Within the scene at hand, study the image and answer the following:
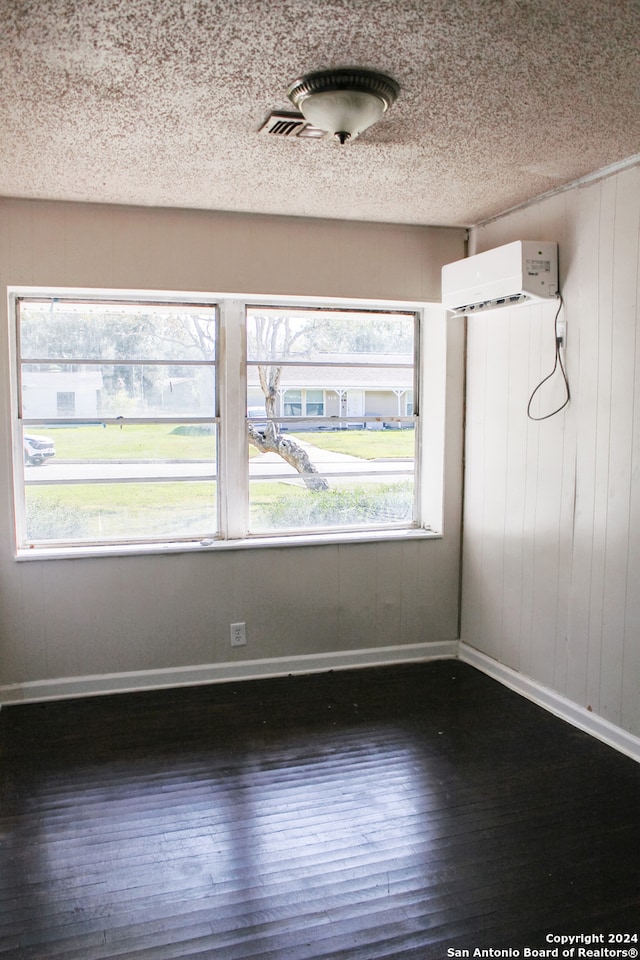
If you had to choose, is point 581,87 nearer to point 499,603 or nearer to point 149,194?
point 149,194

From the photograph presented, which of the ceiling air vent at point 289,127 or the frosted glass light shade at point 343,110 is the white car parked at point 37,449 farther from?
the frosted glass light shade at point 343,110

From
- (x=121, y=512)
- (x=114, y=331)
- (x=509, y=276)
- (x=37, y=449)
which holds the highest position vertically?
(x=509, y=276)

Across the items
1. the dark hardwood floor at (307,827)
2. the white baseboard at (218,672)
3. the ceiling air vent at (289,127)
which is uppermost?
the ceiling air vent at (289,127)

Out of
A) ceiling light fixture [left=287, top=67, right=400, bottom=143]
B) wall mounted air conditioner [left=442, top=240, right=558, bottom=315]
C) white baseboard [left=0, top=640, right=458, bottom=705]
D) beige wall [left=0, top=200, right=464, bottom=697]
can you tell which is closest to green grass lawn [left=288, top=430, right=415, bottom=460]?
beige wall [left=0, top=200, right=464, bottom=697]

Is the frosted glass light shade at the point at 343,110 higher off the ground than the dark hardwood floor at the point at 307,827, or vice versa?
the frosted glass light shade at the point at 343,110

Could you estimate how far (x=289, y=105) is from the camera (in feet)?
7.60

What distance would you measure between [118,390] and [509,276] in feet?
6.78

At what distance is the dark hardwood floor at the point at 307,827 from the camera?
2.00m

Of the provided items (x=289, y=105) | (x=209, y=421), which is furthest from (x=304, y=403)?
(x=289, y=105)

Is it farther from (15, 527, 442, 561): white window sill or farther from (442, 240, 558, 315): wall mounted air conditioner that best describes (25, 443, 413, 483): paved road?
(442, 240, 558, 315): wall mounted air conditioner

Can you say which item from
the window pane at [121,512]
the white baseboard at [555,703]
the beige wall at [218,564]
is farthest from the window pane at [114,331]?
the white baseboard at [555,703]

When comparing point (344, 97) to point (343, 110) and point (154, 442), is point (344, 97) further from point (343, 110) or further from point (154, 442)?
point (154, 442)

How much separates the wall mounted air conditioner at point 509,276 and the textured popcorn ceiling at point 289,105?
29 centimetres

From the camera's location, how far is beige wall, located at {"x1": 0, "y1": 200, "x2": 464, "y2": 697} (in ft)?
11.5
